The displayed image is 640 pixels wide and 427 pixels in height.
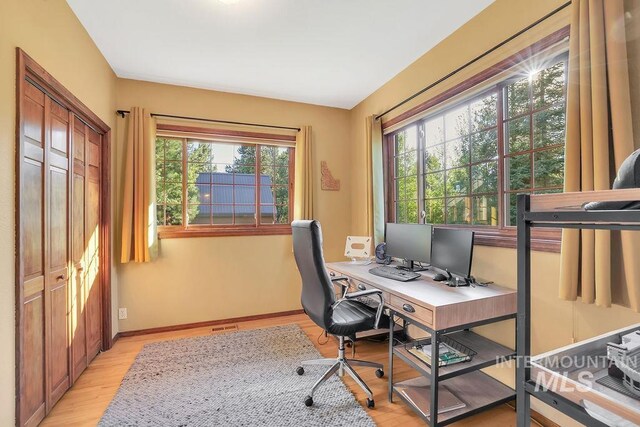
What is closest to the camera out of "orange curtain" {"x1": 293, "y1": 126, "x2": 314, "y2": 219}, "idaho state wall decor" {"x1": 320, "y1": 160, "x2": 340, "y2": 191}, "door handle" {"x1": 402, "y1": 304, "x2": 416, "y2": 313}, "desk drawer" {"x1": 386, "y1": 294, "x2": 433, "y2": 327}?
"desk drawer" {"x1": 386, "y1": 294, "x2": 433, "y2": 327}

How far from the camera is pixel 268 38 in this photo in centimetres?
234

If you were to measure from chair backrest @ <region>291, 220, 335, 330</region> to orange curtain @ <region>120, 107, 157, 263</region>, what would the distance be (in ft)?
6.11

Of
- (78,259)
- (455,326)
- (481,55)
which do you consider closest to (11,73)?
(78,259)

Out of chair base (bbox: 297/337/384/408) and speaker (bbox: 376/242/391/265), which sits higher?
speaker (bbox: 376/242/391/265)

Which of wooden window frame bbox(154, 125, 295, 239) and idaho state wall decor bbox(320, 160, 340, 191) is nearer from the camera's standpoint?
wooden window frame bbox(154, 125, 295, 239)

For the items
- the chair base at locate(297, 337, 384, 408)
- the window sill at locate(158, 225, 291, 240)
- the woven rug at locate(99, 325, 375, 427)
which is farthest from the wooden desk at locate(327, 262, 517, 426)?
the window sill at locate(158, 225, 291, 240)

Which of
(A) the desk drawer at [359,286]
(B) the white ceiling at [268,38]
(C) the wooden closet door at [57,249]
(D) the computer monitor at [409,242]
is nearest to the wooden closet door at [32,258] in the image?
(C) the wooden closet door at [57,249]

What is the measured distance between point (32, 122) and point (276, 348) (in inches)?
95.6

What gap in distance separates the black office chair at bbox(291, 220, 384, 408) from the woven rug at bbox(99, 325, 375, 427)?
0.14 meters

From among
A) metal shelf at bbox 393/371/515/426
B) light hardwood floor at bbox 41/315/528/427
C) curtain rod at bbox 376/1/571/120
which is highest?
curtain rod at bbox 376/1/571/120

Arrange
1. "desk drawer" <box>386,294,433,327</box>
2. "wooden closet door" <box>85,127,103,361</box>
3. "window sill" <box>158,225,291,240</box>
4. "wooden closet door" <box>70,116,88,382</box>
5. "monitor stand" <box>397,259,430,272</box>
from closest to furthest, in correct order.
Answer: "desk drawer" <box>386,294,433,327</box>, "wooden closet door" <box>70,116,88,382</box>, "wooden closet door" <box>85,127,103,361</box>, "monitor stand" <box>397,259,430,272</box>, "window sill" <box>158,225,291,240</box>

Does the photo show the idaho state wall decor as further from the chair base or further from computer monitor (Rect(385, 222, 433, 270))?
the chair base

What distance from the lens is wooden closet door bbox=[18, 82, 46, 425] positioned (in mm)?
1521

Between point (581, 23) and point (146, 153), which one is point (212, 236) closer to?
point (146, 153)
